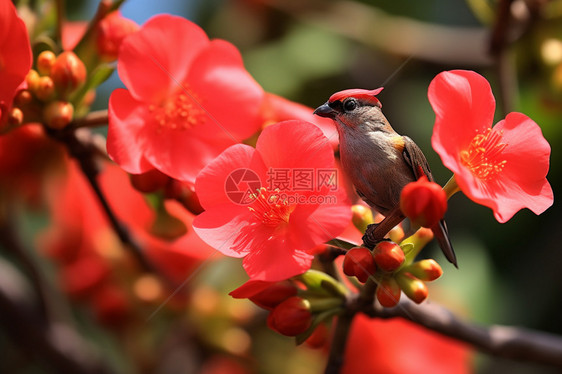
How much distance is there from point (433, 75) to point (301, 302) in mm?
814

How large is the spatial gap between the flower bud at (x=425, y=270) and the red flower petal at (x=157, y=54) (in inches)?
16.9

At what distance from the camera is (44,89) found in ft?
2.97

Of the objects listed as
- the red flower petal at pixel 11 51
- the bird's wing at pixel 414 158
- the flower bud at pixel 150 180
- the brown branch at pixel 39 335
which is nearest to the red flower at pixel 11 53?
the red flower petal at pixel 11 51

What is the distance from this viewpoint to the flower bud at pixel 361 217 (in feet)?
2.58

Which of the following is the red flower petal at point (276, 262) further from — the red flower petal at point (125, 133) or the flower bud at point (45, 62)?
the flower bud at point (45, 62)

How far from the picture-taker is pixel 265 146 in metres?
0.69

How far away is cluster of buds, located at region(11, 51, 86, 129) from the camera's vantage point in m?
0.90

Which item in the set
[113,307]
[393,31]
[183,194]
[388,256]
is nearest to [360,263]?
[388,256]

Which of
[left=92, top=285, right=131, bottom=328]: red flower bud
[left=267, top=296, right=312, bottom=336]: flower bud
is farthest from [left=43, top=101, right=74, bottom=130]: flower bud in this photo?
[left=92, top=285, right=131, bottom=328]: red flower bud

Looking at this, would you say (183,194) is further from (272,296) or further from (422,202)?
(422,202)

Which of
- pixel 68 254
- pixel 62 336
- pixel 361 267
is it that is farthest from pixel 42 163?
pixel 361 267

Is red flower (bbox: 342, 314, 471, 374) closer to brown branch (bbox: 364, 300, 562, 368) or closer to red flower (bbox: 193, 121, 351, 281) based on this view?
brown branch (bbox: 364, 300, 562, 368)

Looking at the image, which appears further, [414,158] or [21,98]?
[21,98]

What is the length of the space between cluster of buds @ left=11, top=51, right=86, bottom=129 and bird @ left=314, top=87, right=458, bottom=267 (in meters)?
0.42
